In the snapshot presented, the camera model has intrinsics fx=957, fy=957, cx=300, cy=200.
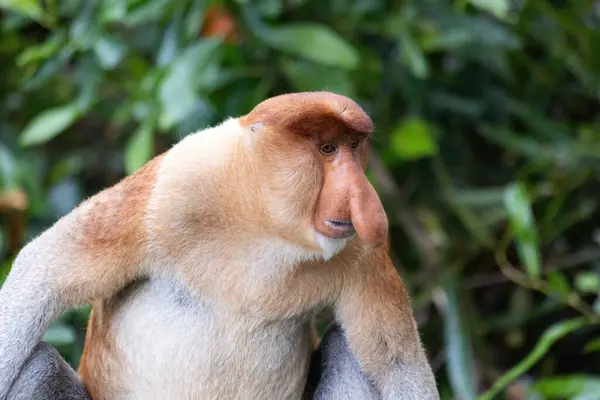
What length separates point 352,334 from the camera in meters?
2.21

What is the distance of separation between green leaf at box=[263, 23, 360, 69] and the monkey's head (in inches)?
59.6

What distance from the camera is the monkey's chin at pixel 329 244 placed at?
6.34ft

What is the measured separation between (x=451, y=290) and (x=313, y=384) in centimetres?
158

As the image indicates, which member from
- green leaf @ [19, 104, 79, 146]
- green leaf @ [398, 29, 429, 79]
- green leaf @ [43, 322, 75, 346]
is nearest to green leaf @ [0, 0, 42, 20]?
green leaf @ [19, 104, 79, 146]

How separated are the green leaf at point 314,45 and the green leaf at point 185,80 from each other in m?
0.24

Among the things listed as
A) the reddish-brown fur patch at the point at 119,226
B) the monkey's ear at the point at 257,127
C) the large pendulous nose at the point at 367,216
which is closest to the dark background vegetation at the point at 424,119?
the reddish-brown fur patch at the point at 119,226

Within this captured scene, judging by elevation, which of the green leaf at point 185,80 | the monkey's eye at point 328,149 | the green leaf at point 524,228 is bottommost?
the green leaf at point 524,228

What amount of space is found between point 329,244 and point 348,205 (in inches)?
4.6

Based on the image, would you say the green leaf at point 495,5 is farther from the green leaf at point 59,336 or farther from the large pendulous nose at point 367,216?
the green leaf at point 59,336

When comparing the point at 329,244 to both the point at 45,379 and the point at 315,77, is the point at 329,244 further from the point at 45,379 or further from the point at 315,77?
the point at 315,77

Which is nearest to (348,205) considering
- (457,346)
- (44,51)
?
(44,51)

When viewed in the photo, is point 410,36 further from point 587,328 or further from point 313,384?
point 313,384

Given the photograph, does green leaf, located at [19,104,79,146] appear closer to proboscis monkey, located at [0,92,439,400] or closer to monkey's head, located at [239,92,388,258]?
proboscis monkey, located at [0,92,439,400]

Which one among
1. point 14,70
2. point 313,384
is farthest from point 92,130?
point 313,384
